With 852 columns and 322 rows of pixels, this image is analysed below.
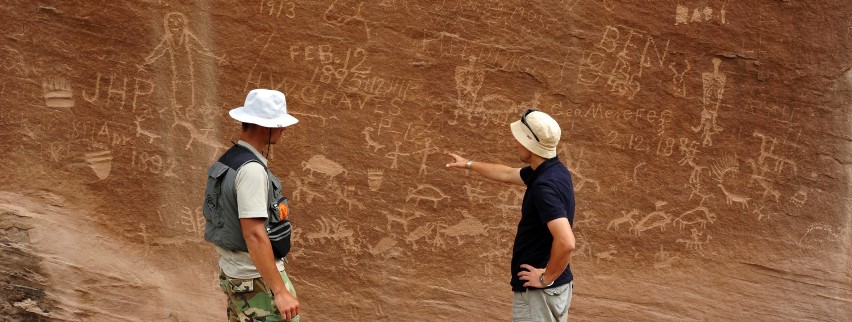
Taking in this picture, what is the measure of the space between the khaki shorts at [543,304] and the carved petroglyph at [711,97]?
2.30m

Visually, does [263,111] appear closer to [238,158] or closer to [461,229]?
[238,158]

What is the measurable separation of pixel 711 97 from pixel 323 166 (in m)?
2.43

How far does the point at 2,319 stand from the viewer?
5.48 m

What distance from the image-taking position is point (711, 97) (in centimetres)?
575

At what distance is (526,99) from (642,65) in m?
0.75

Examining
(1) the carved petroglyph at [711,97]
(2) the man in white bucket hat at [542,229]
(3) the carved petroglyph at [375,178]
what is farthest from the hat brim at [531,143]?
(1) the carved petroglyph at [711,97]

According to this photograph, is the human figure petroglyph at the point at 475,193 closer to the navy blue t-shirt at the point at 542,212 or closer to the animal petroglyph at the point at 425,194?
the animal petroglyph at the point at 425,194

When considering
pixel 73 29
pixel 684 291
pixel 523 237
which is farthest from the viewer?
pixel 684 291

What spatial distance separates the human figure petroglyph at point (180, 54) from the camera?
5.50 metres

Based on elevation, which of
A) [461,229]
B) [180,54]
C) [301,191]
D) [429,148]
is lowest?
[461,229]

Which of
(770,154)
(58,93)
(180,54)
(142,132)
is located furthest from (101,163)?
(770,154)

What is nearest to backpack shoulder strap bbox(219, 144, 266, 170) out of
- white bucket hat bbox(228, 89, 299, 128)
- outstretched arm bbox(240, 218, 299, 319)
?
white bucket hat bbox(228, 89, 299, 128)

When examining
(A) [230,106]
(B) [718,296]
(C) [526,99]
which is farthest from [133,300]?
(B) [718,296]

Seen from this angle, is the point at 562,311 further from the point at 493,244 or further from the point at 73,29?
the point at 73,29
